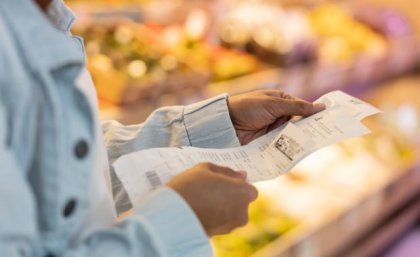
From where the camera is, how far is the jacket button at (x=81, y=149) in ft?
2.15

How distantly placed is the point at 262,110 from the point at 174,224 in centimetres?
38

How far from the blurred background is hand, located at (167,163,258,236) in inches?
41.3

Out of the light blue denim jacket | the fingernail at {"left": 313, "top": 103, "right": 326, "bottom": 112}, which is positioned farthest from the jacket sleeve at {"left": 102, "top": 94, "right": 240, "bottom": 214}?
the light blue denim jacket

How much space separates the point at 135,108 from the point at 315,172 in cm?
84

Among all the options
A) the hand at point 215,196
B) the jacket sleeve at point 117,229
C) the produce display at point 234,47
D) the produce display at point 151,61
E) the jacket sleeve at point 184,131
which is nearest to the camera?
the jacket sleeve at point 117,229

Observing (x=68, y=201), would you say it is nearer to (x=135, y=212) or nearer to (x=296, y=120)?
(x=135, y=212)

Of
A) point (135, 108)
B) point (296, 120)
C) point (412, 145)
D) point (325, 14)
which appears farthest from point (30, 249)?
point (325, 14)

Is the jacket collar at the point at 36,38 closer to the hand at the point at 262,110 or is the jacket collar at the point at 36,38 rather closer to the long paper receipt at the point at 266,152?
the long paper receipt at the point at 266,152

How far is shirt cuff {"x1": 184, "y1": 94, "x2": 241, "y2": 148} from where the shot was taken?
998 millimetres

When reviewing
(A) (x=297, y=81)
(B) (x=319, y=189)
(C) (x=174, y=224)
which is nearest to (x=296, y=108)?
(C) (x=174, y=224)

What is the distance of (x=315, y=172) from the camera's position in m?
2.30

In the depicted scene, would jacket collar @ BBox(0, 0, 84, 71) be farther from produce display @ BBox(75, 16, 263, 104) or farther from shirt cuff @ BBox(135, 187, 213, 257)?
produce display @ BBox(75, 16, 263, 104)

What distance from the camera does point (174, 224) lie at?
68cm

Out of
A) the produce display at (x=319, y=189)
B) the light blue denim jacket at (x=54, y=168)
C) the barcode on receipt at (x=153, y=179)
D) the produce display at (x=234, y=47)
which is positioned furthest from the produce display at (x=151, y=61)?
the light blue denim jacket at (x=54, y=168)
